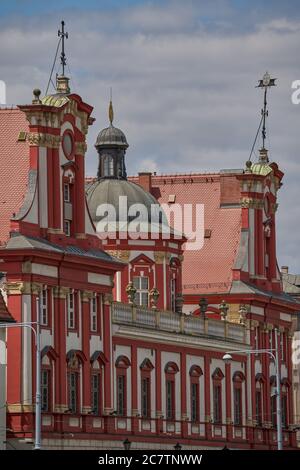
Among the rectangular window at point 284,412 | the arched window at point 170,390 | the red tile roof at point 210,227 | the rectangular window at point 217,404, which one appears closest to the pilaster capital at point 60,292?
the arched window at point 170,390

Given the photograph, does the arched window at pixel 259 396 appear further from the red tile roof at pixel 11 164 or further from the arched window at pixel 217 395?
the red tile roof at pixel 11 164

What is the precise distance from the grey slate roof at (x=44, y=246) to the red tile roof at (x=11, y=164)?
45.0 inches

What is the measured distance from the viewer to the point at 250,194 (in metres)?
142

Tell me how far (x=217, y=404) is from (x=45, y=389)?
90.6ft

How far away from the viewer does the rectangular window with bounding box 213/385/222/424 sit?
439 ft

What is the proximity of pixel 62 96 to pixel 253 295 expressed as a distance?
30.6m

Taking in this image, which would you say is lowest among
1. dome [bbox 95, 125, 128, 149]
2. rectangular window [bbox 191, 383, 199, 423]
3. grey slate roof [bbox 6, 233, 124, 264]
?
rectangular window [bbox 191, 383, 199, 423]

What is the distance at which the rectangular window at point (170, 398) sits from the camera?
126m

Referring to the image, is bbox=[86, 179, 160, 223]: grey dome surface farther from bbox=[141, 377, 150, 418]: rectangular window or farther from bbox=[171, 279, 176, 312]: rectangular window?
bbox=[141, 377, 150, 418]: rectangular window

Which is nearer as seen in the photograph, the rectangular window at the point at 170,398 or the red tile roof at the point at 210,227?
the rectangular window at the point at 170,398

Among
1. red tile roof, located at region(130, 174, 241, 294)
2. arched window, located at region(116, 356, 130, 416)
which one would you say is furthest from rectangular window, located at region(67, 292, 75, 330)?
red tile roof, located at region(130, 174, 241, 294)

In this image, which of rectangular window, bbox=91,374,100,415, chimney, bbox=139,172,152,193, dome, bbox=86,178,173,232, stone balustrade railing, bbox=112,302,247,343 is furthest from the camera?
chimney, bbox=139,172,152,193

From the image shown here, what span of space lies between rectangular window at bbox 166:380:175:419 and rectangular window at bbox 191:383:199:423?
10.3 feet

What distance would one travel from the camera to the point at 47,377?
4289 inches
